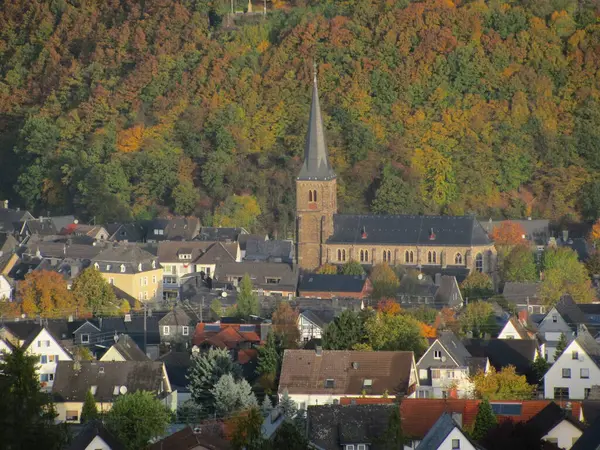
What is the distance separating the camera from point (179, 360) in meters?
55.6

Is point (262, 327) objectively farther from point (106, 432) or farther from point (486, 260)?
point (486, 260)

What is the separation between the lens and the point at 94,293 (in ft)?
237

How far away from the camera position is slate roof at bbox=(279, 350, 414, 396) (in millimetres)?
50250

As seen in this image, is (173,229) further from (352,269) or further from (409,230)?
(352,269)

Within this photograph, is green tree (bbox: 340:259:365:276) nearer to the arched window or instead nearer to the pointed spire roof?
the arched window

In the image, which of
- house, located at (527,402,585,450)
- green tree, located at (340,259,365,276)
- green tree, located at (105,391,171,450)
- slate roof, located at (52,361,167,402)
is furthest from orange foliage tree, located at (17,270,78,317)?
house, located at (527,402,585,450)

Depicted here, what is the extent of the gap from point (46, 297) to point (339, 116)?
39.5 meters

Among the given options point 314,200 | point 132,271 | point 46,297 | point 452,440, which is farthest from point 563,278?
point 452,440

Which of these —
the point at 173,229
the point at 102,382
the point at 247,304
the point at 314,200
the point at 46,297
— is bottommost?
the point at 102,382

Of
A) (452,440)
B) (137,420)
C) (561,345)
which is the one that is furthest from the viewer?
(561,345)

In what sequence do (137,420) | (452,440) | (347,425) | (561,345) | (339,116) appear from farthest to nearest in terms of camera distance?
(339,116) → (561,345) → (137,420) → (347,425) → (452,440)

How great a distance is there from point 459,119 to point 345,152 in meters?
6.93

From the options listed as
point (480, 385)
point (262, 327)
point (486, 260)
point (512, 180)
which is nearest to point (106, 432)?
point (480, 385)

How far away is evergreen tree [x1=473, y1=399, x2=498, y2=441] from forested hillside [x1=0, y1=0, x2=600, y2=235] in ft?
177
